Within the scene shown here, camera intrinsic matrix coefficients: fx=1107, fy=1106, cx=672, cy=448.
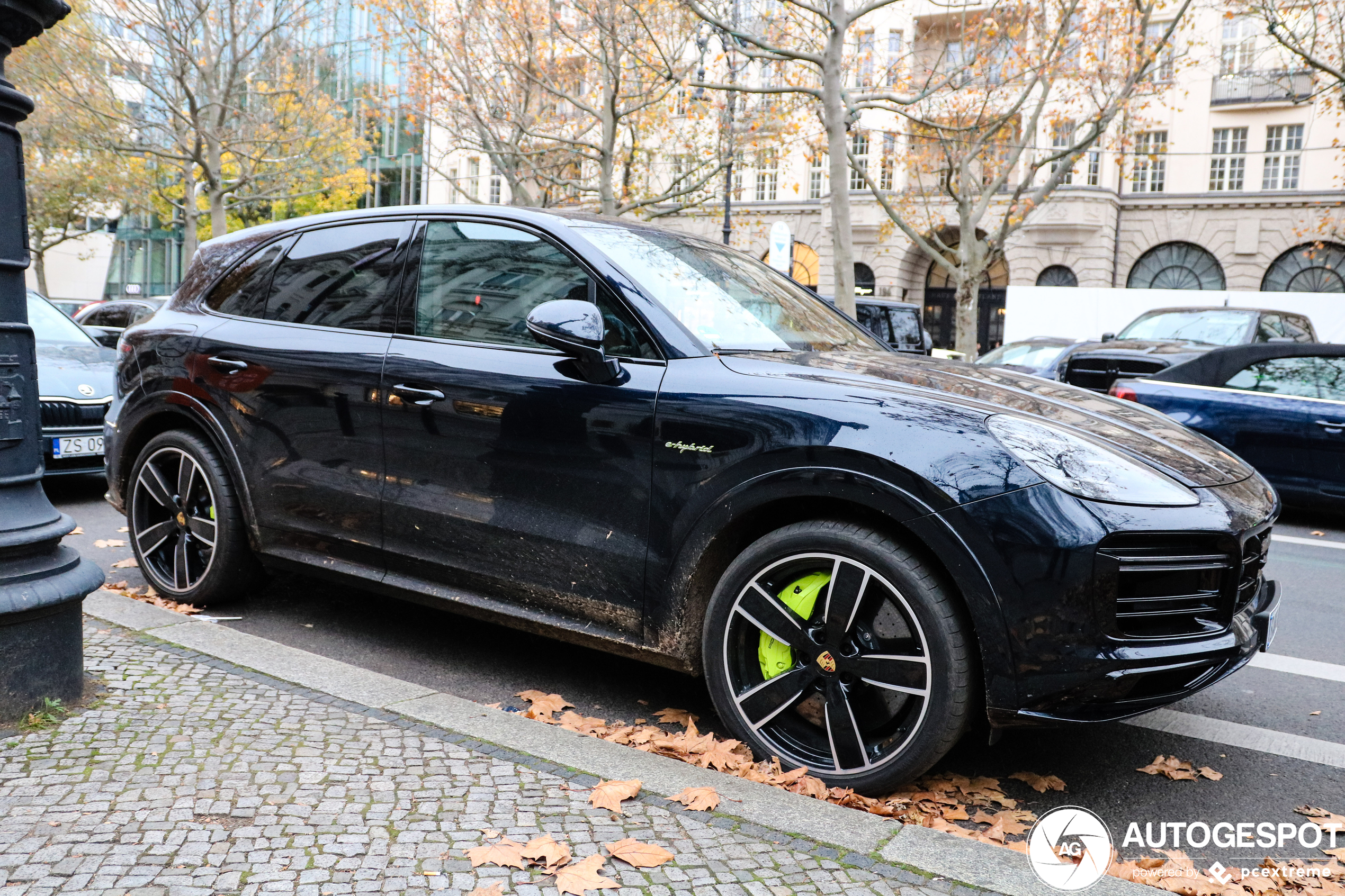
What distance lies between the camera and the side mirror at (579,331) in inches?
139

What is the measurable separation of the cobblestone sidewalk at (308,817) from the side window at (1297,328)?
42.5 ft

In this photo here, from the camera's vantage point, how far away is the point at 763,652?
11.3 feet

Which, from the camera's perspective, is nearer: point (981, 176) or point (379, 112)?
point (981, 176)

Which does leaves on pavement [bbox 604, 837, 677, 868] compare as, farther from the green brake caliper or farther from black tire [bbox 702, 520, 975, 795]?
the green brake caliper

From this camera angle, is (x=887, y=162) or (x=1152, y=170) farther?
(x=1152, y=170)

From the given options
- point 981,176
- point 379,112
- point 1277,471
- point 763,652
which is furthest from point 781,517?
point 379,112

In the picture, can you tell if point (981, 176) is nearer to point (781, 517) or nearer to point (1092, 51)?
point (1092, 51)

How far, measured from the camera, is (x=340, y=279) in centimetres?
461

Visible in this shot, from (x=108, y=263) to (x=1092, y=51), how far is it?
49.1 meters

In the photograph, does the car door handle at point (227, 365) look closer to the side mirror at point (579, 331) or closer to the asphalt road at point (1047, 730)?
the asphalt road at point (1047, 730)

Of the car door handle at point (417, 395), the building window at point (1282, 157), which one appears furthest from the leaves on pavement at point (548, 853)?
the building window at point (1282, 157)

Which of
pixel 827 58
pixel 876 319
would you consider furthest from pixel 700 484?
pixel 876 319

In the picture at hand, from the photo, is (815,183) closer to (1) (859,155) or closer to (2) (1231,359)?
(1) (859,155)

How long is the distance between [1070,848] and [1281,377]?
23.6 feet
